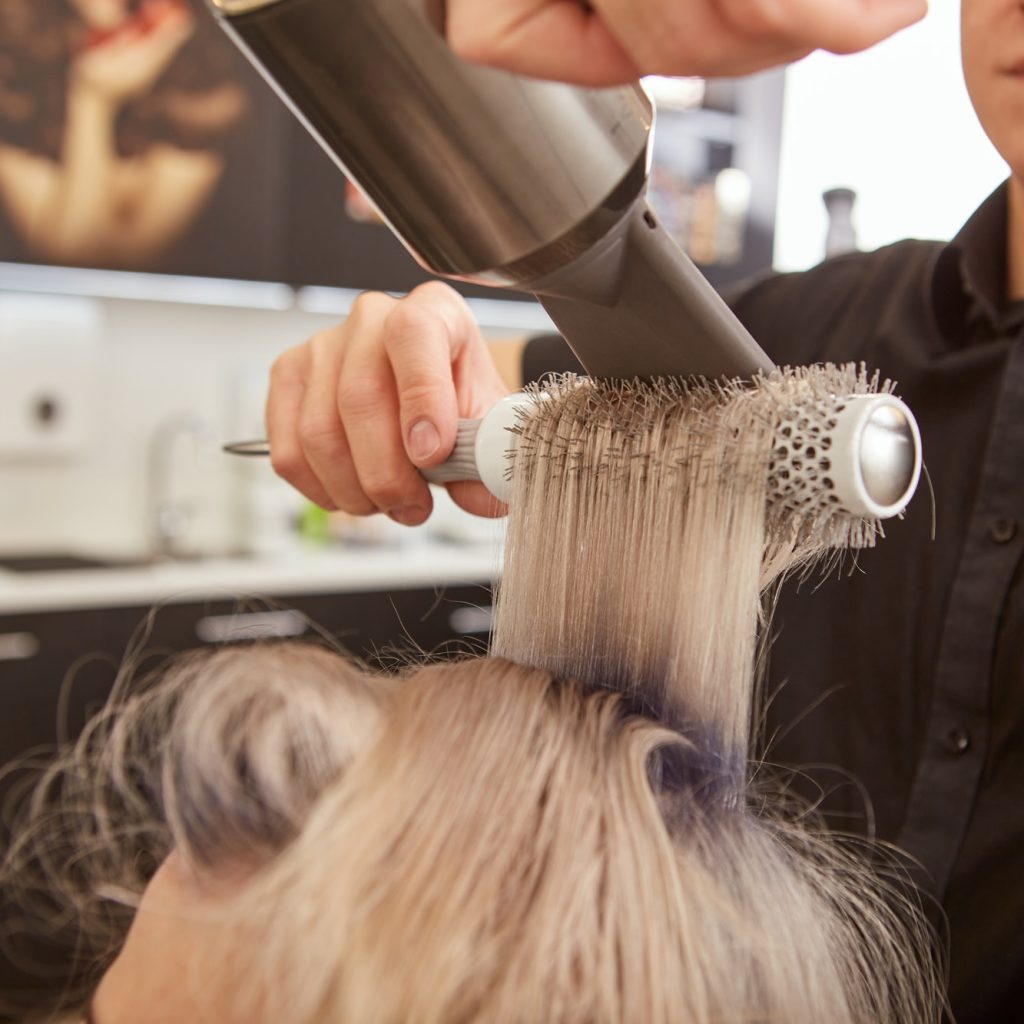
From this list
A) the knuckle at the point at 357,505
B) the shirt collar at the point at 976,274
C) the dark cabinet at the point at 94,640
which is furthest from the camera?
the dark cabinet at the point at 94,640

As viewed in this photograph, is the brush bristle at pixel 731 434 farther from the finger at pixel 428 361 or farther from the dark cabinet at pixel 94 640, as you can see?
the dark cabinet at pixel 94 640

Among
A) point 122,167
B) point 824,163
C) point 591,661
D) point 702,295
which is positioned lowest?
point 591,661

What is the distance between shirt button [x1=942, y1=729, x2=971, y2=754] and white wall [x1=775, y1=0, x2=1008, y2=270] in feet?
7.00

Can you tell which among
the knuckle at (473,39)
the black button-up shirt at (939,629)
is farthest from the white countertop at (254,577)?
the knuckle at (473,39)

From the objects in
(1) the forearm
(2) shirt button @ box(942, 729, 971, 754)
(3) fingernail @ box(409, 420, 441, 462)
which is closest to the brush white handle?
(3) fingernail @ box(409, 420, 441, 462)

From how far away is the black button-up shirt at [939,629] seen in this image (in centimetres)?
84

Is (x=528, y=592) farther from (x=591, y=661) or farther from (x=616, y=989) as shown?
(x=616, y=989)

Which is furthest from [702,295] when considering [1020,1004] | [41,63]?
[41,63]

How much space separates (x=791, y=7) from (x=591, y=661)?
13.2 inches

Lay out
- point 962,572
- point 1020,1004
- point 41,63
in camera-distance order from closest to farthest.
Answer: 1. point 1020,1004
2. point 962,572
3. point 41,63

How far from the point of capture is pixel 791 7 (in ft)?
1.04

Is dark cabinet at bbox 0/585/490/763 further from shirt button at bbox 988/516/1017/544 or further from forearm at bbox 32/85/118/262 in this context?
shirt button at bbox 988/516/1017/544

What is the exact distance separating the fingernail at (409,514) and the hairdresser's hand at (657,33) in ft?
1.56

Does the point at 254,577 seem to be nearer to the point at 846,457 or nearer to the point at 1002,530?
the point at 1002,530
